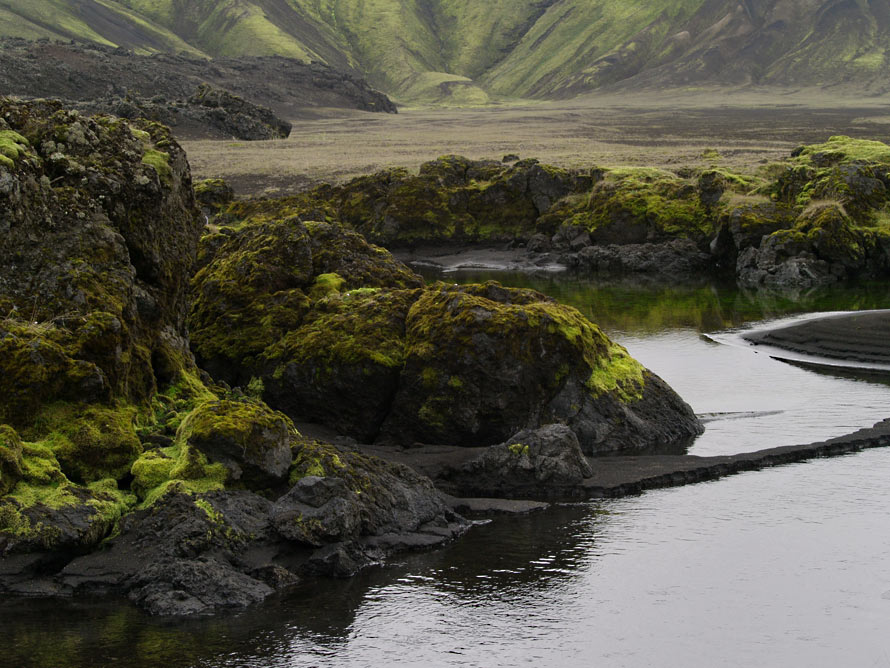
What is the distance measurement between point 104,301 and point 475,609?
30.2 ft

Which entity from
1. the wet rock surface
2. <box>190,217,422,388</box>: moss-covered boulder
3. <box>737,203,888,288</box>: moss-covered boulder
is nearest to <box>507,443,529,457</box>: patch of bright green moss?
<box>190,217,422,388</box>: moss-covered boulder

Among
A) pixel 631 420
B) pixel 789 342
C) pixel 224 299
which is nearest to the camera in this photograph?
pixel 631 420

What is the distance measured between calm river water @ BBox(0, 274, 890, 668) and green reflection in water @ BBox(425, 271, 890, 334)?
20949 mm

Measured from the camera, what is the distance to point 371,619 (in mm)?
16172

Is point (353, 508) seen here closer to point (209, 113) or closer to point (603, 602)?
point (603, 602)

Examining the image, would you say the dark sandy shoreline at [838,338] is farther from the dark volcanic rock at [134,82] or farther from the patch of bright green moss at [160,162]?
the dark volcanic rock at [134,82]

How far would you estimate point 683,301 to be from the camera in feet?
170

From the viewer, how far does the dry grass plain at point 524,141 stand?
93125 millimetres

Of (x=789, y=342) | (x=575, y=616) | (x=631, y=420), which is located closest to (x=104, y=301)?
(x=575, y=616)

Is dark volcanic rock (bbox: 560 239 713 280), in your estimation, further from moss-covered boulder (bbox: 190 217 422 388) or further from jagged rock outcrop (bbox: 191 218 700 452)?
jagged rock outcrop (bbox: 191 218 700 452)

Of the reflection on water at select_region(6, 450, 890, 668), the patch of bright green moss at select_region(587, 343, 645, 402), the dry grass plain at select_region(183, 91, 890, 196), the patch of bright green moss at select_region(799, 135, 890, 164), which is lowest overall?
the reflection on water at select_region(6, 450, 890, 668)

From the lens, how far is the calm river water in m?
15.1

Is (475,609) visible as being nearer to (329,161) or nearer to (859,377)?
(859,377)

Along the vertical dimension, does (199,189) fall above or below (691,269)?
above
